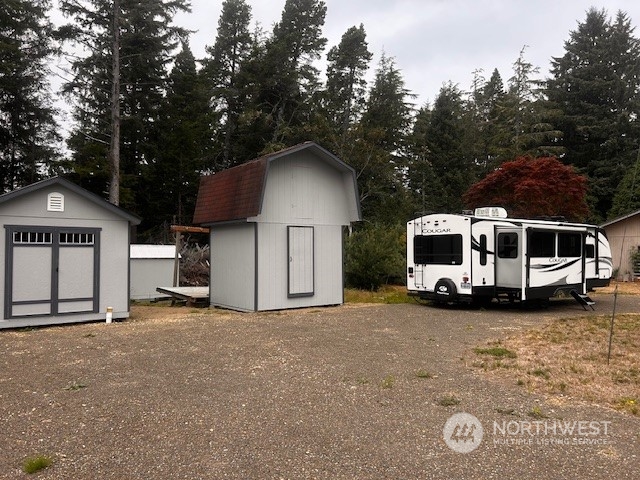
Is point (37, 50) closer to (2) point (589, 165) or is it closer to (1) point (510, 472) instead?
Answer: (1) point (510, 472)

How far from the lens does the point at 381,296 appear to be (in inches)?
649

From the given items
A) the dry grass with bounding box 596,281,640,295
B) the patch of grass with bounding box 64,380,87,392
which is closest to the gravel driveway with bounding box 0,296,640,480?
the patch of grass with bounding box 64,380,87,392

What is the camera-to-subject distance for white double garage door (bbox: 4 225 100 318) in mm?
9711

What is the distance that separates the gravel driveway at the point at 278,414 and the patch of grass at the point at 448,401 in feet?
0.13

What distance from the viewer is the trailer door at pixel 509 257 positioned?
12.2m

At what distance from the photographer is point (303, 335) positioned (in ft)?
29.3

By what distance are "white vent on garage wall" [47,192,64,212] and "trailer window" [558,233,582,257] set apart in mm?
12134

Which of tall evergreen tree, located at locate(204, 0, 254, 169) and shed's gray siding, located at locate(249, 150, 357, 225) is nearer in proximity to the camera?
shed's gray siding, located at locate(249, 150, 357, 225)

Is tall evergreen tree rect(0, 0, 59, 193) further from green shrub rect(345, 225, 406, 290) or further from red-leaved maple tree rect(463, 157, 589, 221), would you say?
red-leaved maple tree rect(463, 157, 589, 221)

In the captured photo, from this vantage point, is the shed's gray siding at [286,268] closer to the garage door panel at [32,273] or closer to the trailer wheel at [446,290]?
the trailer wheel at [446,290]

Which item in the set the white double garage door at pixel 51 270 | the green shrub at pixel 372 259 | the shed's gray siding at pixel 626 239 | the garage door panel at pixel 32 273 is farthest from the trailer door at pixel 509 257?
the shed's gray siding at pixel 626 239

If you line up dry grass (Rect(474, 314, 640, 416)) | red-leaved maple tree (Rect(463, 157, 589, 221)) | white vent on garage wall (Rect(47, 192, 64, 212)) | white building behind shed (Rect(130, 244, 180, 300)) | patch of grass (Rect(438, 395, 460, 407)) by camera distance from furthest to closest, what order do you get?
1. red-leaved maple tree (Rect(463, 157, 589, 221))
2. white building behind shed (Rect(130, 244, 180, 300))
3. white vent on garage wall (Rect(47, 192, 64, 212))
4. dry grass (Rect(474, 314, 640, 416))
5. patch of grass (Rect(438, 395, 460, 407))

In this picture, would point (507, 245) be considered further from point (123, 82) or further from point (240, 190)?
point (123, 82)

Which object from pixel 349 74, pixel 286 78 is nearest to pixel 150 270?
pixel 286 78
